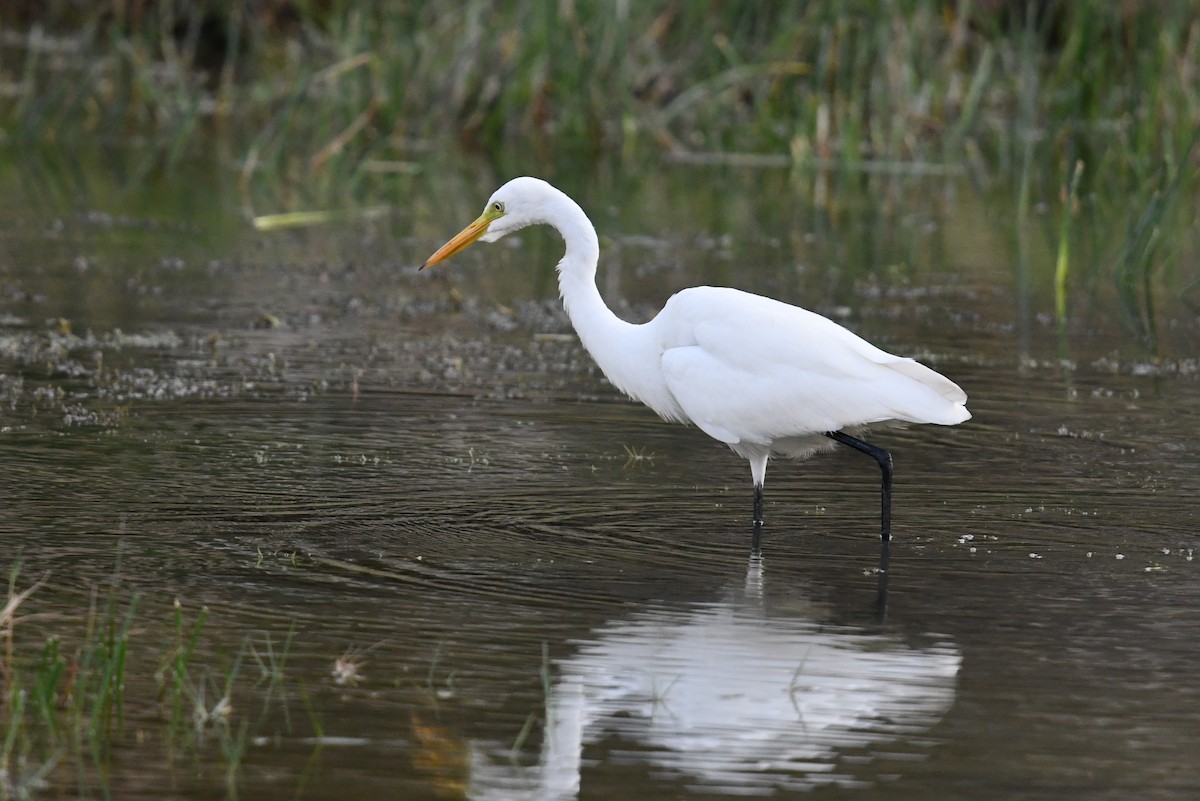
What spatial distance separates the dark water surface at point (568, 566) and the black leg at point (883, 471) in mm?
90

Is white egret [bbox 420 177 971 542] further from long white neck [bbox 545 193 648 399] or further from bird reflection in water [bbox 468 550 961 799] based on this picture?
bird reflection in water [bbox 468 550 961 799]

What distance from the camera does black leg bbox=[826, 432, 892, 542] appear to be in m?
6.62


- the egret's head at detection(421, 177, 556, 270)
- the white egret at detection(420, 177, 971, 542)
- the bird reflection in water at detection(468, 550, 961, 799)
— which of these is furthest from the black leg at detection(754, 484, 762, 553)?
the egret's head at detection(421, 177, 556, 270)

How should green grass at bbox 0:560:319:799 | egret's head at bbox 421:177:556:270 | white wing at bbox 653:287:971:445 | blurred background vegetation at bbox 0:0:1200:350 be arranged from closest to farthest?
green grass at bbox 0:560:319:799
white wing at bbox 653:287:971:445
egret's head at bbox 421:177:556:270
blurred background vegetation at bbox 0:0:1200:350

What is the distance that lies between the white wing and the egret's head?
2.80 feet

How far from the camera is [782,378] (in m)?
6.60

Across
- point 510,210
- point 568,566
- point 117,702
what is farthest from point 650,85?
point 117,702

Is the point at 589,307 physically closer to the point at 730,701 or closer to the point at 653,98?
the point at 730,701

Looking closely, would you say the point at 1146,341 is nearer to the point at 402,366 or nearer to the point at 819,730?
the point at 402,366

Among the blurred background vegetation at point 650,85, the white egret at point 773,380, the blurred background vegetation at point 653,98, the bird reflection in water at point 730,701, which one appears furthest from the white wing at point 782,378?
the blurred background vegetation at point 650,85

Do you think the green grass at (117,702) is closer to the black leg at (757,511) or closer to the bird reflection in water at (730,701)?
the bird reflection in water at (730,701)

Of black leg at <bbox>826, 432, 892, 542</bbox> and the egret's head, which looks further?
the egret's head

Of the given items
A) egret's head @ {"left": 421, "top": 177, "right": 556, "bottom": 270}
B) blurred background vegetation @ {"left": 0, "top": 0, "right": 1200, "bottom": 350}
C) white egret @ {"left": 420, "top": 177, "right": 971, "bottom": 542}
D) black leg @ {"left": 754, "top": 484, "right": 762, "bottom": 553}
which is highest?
blurred background vegetation @ {"left": 0, "top": 0, "right": 1200, "bottom": 350}

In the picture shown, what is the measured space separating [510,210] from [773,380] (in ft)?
4.60
